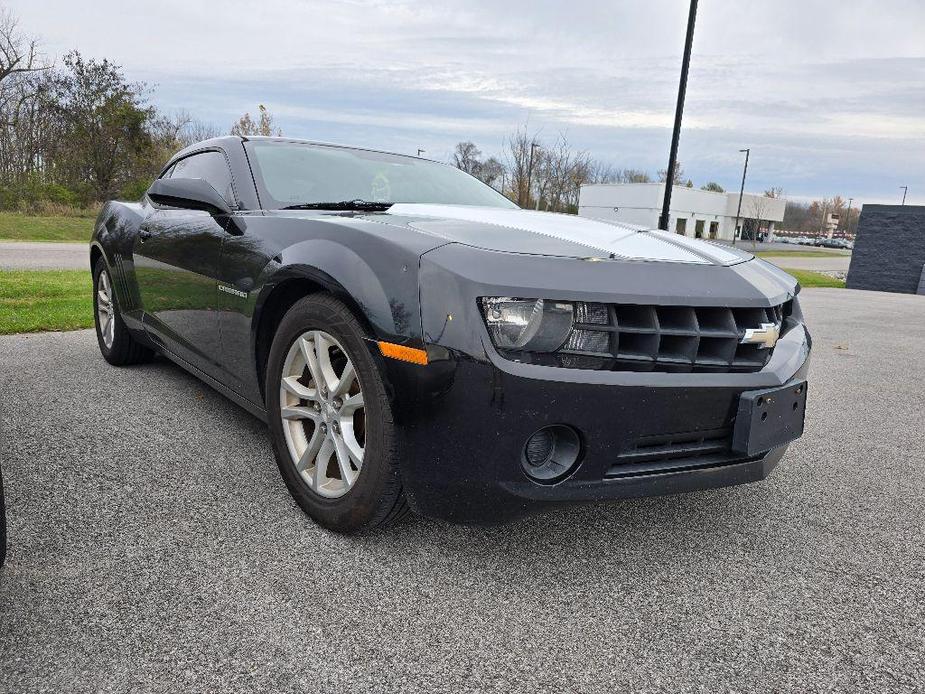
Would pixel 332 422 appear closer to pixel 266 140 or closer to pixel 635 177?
pixel 266 140

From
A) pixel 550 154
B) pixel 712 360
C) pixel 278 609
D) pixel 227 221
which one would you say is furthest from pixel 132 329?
pixel 550 154

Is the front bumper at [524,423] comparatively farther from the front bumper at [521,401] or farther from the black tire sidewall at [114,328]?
the black tire sidewall at [114,328]

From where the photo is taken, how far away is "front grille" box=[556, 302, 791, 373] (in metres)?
1.92

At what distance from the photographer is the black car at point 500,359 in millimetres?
1872

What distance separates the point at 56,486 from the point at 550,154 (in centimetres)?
2484

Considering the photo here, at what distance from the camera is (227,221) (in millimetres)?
2848

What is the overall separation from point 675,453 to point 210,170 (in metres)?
2.68

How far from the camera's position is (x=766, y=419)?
2.11 meters

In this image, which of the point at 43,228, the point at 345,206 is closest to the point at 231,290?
the point at 345,206

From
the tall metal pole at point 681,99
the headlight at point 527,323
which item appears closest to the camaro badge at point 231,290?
the headlight at point 527,323

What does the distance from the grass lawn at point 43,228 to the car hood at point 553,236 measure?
750 inches

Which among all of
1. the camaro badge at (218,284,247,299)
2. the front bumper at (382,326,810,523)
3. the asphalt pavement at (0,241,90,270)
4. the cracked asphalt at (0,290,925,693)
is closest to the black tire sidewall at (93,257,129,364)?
the cracked asphalt at (0,290,925,693)

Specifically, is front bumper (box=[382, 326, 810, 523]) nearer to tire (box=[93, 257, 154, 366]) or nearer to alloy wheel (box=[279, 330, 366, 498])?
alloy wheel (box=[279, 330, 366, 498])

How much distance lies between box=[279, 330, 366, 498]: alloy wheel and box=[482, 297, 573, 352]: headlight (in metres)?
0.53
